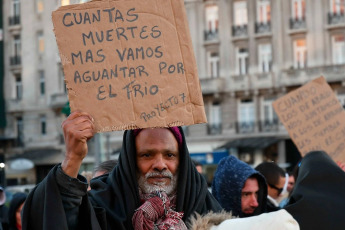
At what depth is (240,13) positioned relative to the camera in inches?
1240

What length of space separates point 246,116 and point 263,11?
477 centimetres

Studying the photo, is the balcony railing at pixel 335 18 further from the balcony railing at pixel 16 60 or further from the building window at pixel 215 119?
the balcony railing at pixel 16 60

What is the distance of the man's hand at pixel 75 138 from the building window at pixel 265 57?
28390 mm

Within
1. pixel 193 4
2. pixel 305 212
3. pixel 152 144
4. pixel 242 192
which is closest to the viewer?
pixel 305 212

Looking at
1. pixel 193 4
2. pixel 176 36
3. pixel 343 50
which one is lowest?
pixel 176 36

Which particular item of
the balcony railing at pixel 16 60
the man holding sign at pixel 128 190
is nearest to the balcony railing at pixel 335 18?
the balcony railing at pixel 16 60

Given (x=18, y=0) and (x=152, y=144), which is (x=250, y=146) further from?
(x=152, y=144)

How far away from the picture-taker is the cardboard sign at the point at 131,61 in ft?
9.32

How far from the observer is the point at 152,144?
10.7ft

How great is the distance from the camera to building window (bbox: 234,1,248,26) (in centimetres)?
3138

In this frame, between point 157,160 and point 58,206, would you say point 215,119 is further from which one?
point 58,206

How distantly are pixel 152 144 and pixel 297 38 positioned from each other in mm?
27589

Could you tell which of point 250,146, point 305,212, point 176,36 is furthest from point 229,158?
point 250,146

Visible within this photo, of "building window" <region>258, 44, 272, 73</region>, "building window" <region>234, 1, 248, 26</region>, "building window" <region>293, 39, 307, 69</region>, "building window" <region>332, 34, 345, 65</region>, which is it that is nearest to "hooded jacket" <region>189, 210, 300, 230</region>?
"building window" <region>332, 34, 345, 65</region>
